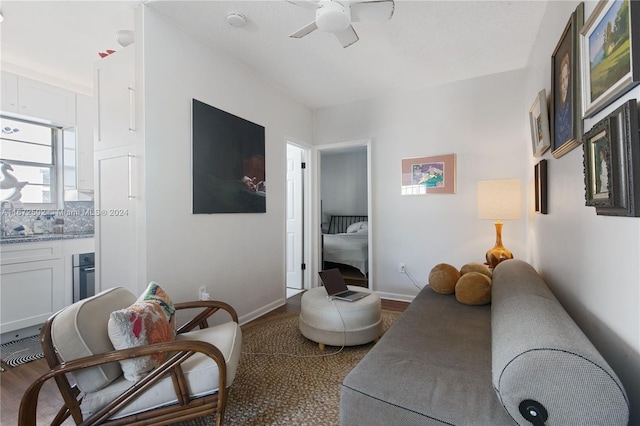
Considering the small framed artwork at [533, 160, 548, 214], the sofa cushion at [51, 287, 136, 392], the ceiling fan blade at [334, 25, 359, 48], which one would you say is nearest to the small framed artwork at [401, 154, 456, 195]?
the small framed artwork at [533, 160, 548, 214]

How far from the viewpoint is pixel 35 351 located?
2.57 meters

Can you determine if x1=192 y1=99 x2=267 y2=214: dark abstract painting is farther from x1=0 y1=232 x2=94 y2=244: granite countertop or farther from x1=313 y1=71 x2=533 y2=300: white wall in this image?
x1=0 y1=232 x2=94 y2=244: granite countertop

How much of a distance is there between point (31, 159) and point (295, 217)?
3228 mm

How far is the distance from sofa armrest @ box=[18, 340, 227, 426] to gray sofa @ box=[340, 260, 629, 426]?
0.68 meters

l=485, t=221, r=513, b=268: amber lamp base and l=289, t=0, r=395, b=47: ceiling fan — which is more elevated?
l=289, t=0, r=395, b=47: ceiling fan

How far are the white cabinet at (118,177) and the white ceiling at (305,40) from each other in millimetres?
461

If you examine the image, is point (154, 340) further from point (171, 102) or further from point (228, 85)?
point (228, 85)

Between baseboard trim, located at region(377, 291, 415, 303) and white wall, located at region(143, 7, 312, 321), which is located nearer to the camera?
white wall, located at region(143, 7, 312, 321)

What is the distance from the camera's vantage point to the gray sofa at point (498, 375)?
32.5 inches

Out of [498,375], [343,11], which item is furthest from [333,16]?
[498,375]

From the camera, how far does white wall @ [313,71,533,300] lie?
3.27m

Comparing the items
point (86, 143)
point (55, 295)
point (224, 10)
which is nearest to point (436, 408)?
point (224, 10)

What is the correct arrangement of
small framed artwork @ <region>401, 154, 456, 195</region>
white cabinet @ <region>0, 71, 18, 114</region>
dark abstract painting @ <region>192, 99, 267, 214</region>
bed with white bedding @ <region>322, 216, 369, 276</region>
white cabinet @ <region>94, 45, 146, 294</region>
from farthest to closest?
bed with white bedding @ <region>322, 216, 369, 276</region> → small framed artwork @ <region>401, 154, 456, 195</region> → white cabinet @ <region>0, 71, 18, 114</region> → dark abstract painting @ <region>192, 99, 267, 214</region> → white cabinet @ <region>94, 45, 146, 294</region>

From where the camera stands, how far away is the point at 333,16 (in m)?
1.79
